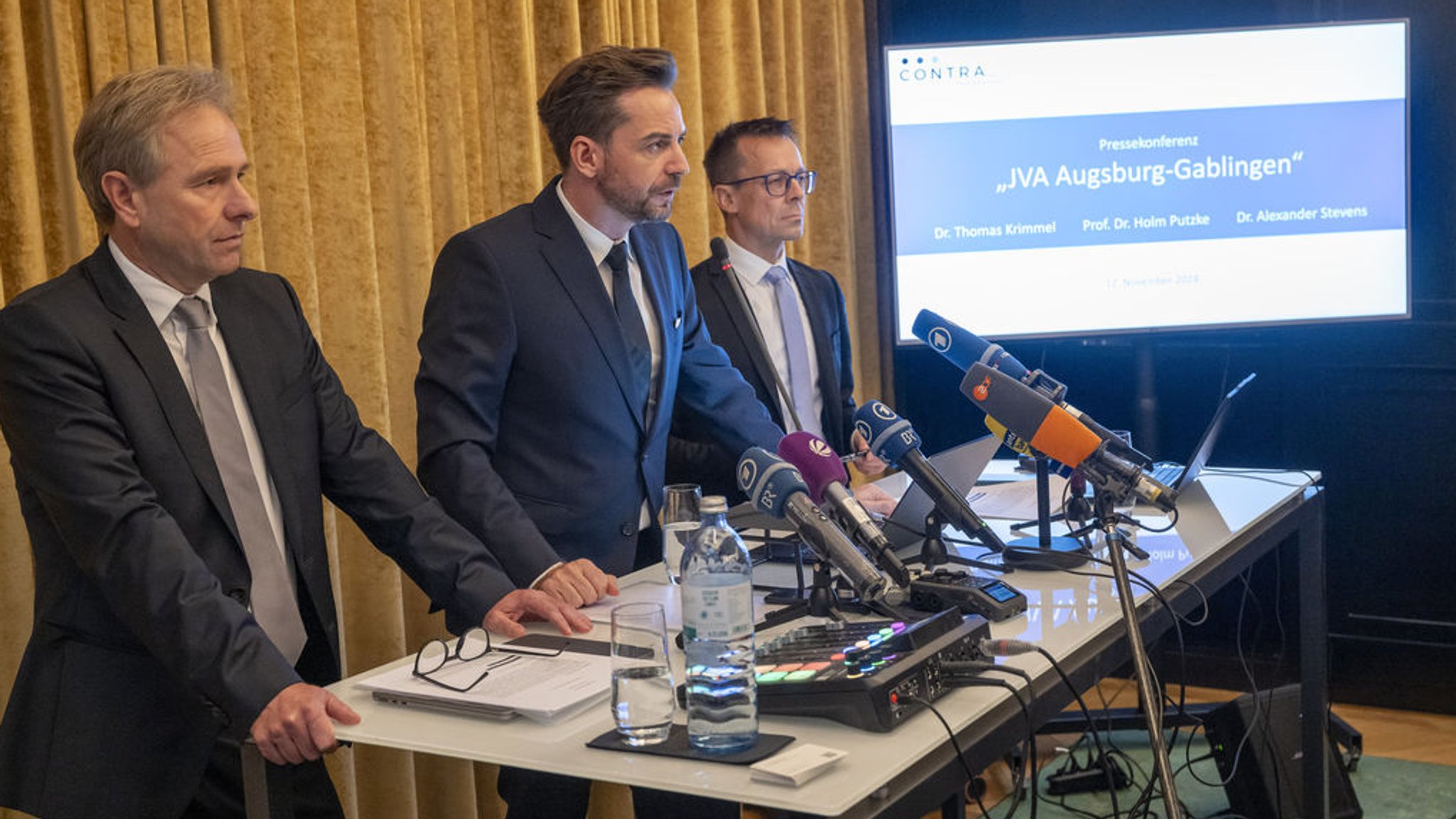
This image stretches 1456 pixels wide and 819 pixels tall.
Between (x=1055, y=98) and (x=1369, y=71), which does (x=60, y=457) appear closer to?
(x=1055, y=98)

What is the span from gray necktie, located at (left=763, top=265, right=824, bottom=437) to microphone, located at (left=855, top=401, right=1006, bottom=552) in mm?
1332

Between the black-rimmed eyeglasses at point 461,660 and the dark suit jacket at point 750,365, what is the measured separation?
1060 millimetres

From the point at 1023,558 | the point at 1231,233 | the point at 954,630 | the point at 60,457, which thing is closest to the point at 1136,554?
the point at 1023,558

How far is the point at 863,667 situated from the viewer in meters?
1.69

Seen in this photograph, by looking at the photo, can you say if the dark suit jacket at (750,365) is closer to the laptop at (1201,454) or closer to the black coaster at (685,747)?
the laptop at (1201,454)

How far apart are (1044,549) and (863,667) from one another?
93 cm

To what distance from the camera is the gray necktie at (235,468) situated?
219 centimetres

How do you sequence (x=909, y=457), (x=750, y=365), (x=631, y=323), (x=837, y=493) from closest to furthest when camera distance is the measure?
(x=837, y=493) < (x=909, y=457) < (x=631, y=323) < (x=750, y=365)

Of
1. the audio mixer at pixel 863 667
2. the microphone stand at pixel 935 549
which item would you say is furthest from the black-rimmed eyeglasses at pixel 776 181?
the audio mixer at pixel 863 667

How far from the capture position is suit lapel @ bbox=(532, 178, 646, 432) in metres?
2.74

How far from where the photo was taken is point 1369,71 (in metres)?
4.22

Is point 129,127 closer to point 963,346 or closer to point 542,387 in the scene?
point 542,387

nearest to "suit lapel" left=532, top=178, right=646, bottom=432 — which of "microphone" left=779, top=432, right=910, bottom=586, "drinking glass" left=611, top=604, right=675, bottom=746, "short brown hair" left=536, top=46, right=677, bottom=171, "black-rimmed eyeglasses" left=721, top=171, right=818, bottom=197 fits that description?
"short brown hair" left=536, top=46, right=677, bottom=171

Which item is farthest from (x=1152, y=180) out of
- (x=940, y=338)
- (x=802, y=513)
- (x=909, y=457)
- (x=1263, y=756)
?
(x=802, y=513)
